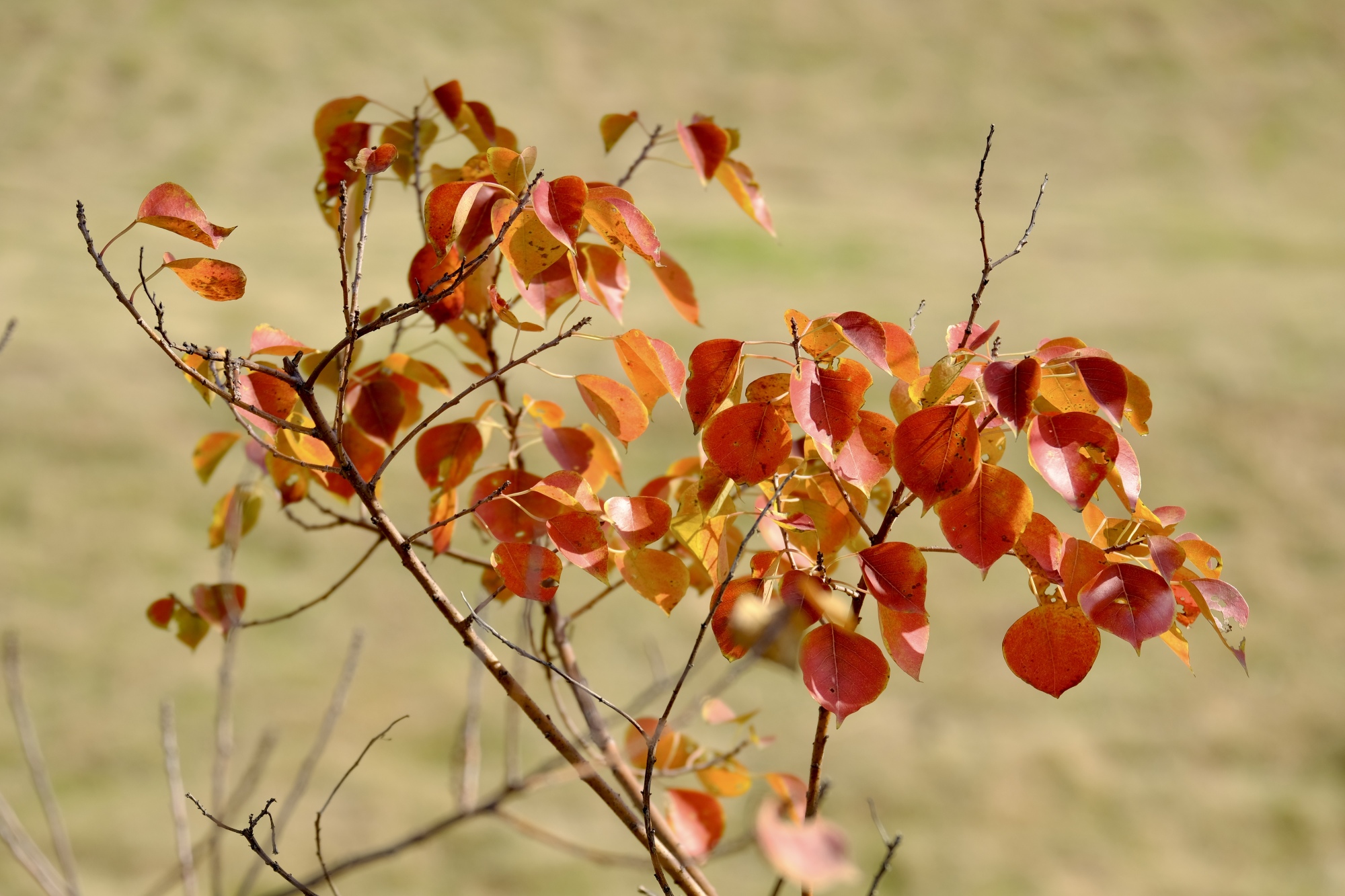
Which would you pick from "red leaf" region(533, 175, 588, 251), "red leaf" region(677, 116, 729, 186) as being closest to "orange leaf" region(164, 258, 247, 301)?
"red leaf" region(533, 175, 588, 251)

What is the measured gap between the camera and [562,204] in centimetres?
39

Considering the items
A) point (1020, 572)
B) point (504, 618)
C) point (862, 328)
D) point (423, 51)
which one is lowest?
point (862, 328)

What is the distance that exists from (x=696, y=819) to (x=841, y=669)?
205 mm

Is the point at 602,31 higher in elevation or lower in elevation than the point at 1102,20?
lower

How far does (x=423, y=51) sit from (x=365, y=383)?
242 cm

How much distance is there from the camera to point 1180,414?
6.07ft

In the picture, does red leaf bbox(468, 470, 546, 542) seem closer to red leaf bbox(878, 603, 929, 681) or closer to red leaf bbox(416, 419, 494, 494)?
red leaf bbox(416, 419, 494, 494)

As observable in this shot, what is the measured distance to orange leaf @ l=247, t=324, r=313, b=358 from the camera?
0.46 m

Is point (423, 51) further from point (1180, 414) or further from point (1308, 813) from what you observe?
point (1308, 813)

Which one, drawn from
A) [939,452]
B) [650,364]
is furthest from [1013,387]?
[650,364]

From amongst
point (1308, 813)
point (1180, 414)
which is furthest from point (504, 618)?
point (1180, 414)

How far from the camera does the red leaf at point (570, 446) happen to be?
51 cm

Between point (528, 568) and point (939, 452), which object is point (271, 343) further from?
point (939, 452)

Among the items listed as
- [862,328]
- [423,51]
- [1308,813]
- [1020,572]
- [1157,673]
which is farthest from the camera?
→ [423,51]
